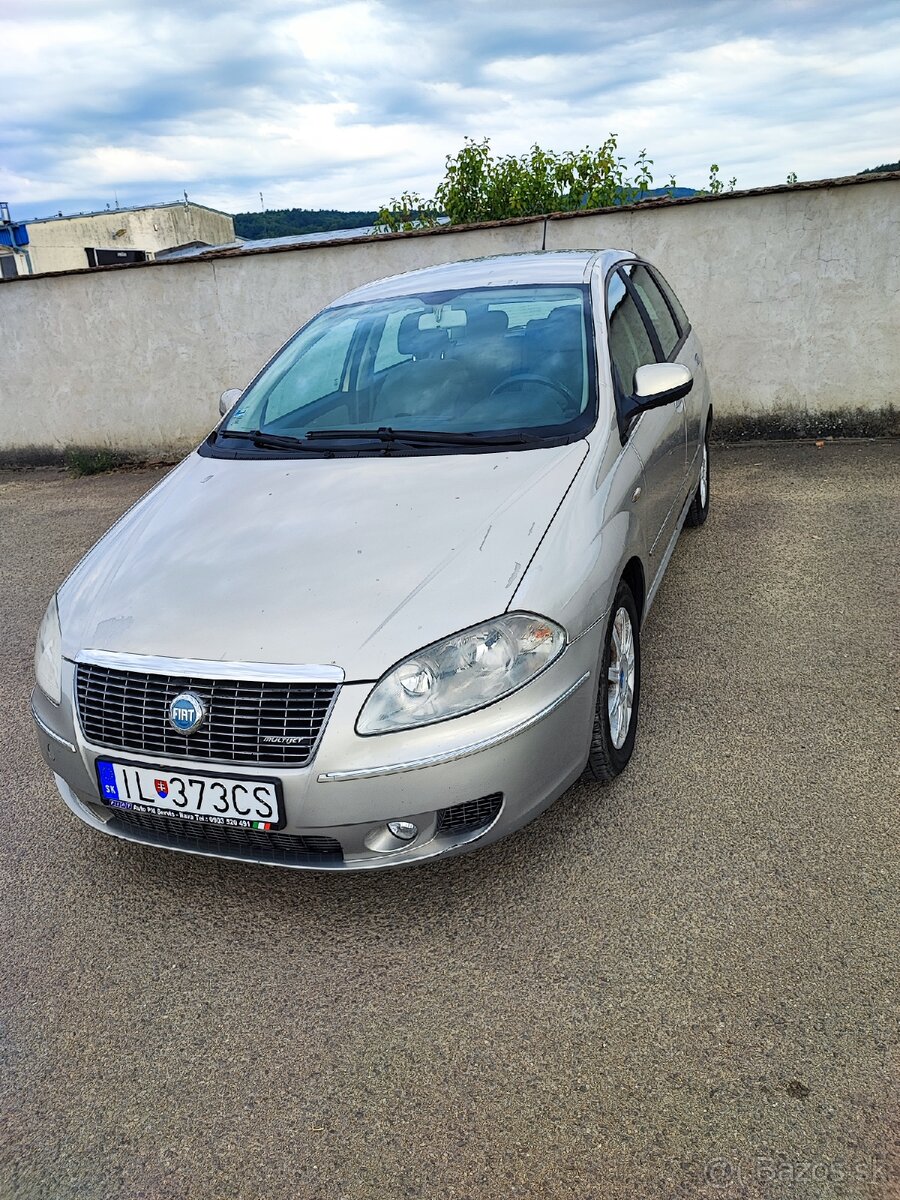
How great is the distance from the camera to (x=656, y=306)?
15.3ft

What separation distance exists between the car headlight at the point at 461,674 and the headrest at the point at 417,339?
5.21 ft

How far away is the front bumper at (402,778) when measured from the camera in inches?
88.6

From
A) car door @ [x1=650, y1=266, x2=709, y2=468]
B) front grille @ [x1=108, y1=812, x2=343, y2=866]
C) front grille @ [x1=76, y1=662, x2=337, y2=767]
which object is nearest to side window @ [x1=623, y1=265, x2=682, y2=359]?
car door @ [x1=650, y1=266, x2=709, y2=468]

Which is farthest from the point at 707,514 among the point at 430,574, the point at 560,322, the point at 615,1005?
the point at 615,1005

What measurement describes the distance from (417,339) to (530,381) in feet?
2.01

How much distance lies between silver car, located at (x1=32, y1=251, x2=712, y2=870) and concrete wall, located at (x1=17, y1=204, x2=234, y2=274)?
1250 inches

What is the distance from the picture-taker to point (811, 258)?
276 inches

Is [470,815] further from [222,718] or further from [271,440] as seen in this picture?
[271,440]

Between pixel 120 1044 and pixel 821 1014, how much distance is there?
161cm

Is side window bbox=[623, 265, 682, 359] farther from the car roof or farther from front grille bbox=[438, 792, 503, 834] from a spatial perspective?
front grille bbox=[438, 792, 503, 834]

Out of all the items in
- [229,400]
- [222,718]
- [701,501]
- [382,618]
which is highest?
[229,400]

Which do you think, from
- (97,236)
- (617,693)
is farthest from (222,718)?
(97,236)

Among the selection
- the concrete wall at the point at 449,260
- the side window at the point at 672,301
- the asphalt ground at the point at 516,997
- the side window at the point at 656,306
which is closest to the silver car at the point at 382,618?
the asphalt ground at the point at 516,997

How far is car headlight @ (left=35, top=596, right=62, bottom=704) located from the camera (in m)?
2.59
